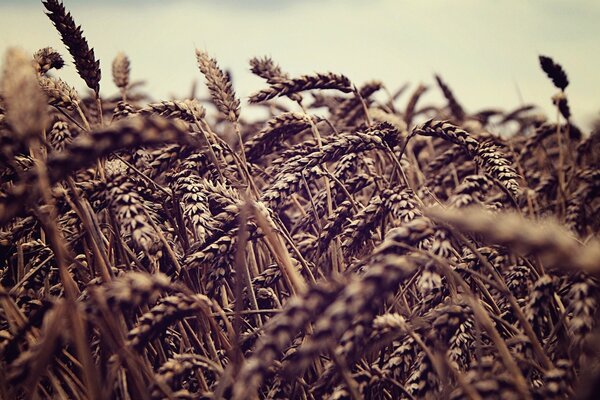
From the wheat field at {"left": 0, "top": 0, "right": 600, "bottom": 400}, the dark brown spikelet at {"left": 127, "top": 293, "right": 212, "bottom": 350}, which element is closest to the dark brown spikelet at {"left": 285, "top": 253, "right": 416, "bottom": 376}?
the wheat field at {"left": 0, "top": 0, "right": 600, "bottom": 400}

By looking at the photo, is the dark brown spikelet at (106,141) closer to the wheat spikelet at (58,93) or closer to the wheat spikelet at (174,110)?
the wheat spikelet at (174,110)

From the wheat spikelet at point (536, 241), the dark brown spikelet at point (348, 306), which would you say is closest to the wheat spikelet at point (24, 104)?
the dark brown spikelet at point (348, 306)

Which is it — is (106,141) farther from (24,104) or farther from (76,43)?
(76,43)

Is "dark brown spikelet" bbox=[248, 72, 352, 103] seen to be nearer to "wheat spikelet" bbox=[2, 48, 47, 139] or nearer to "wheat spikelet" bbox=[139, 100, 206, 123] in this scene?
"wheat spikelet" bbox=[139, 100, 206, 123]

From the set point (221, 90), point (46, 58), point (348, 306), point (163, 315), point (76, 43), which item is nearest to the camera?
point (348, 306)

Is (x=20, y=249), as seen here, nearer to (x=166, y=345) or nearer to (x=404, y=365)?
(x=166, y=345)

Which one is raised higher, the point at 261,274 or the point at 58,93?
the point at 58,93

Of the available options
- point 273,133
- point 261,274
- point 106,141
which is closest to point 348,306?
point 106,141
